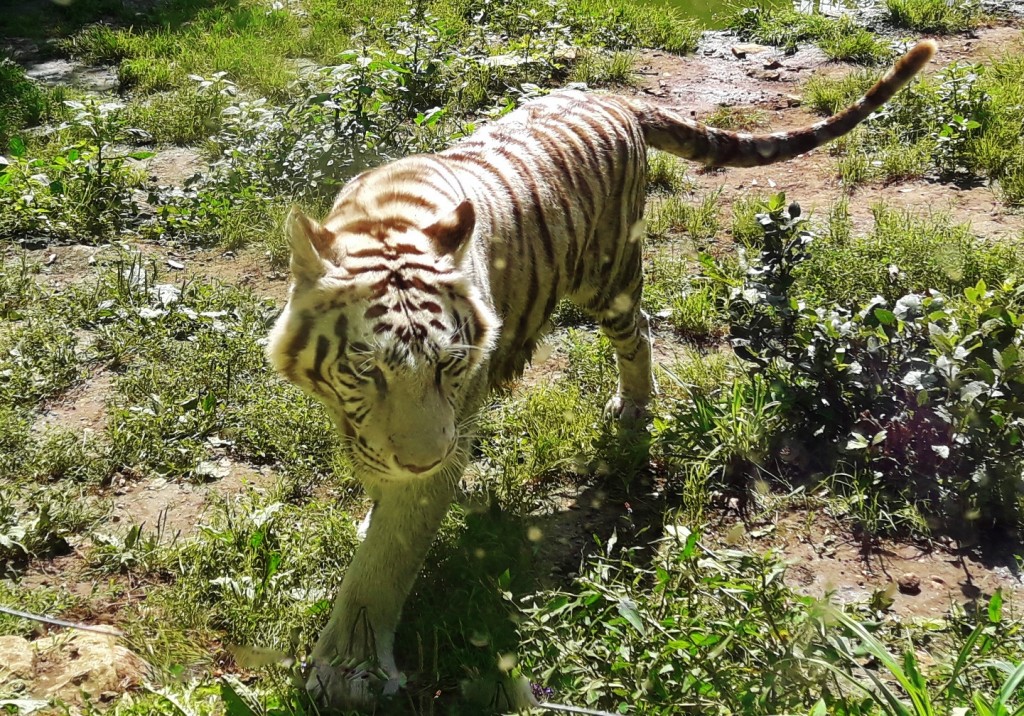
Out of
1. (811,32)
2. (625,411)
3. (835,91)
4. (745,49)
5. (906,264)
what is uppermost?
(811,32)

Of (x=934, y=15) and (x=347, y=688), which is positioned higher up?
(x=934, y=15)

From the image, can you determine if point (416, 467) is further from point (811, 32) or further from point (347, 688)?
point (811, 32)

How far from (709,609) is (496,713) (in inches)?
29.0

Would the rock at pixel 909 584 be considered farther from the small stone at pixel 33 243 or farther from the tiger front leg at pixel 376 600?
the small stone at pixel 33 243

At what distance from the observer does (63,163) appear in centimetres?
510

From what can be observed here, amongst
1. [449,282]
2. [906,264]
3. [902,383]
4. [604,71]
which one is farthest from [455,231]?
[604,71]

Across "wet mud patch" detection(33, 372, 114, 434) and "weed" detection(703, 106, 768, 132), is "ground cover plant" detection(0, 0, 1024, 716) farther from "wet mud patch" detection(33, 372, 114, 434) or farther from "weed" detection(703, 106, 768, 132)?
"weed" detection(703, 106, 768, 132)

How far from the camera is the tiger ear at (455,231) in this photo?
2.41 meters

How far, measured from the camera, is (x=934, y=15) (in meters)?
7.82

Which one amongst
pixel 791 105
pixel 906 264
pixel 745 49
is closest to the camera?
pixel 906 264

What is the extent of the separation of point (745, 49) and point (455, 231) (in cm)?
630

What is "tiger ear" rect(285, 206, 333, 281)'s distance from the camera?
7.21ft

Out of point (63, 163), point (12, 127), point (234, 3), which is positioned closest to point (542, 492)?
point (63, 163)

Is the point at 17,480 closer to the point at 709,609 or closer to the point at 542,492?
the point at 542,492
